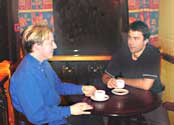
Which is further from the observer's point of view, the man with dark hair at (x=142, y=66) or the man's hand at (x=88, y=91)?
the man with dark hair at (x=142, y=66)

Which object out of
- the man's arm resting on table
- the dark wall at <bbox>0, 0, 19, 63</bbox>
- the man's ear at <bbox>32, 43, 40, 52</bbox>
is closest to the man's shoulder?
the man's arm resting on table

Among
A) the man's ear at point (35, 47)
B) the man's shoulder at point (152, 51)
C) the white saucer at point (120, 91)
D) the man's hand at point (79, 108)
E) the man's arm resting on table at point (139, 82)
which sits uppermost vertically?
the man's ear at point (35, 47)

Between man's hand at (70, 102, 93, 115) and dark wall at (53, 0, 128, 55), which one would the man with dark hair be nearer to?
dark wall at (53, 0, 128, 55)

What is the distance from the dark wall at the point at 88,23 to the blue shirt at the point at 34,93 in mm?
353

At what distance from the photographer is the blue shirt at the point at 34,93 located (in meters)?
1.09

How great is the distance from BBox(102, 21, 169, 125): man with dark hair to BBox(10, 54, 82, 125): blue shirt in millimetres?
402

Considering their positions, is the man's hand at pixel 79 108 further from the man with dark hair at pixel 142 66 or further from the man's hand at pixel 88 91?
the man with dark hair at pixel 142 66

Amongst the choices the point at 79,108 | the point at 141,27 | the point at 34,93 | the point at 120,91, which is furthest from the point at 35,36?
the point at 141,27

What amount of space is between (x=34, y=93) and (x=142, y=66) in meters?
0.68

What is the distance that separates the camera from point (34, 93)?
43.0 inches

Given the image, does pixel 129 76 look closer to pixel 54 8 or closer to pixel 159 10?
pixel 159 10

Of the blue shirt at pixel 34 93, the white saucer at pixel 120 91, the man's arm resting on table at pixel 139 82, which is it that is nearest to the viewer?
the blue shirt at pixel 34 93

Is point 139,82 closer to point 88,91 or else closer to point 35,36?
point 88,91

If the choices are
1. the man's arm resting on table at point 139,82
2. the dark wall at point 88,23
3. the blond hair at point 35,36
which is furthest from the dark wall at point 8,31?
the man's arm resting on table at point 139,82
